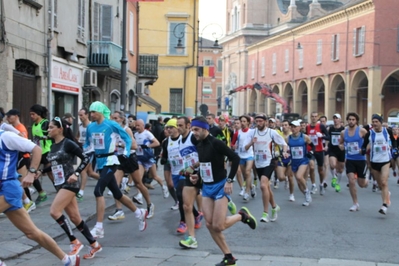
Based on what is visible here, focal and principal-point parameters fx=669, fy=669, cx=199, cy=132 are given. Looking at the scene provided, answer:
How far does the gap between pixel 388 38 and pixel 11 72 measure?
36.0m

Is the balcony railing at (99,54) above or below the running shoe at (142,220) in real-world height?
above

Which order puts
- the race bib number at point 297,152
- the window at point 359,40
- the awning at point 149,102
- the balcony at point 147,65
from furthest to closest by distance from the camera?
the window at point 359,40 < the awning at point 149,102 < the balcony at point 147,65 < the race bib number at point 297,152

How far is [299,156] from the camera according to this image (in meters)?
13.8

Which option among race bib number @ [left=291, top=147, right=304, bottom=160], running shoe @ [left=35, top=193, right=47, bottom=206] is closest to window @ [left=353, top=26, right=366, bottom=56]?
race bib number @ [left=291, top=147, right=304, bottom=160]

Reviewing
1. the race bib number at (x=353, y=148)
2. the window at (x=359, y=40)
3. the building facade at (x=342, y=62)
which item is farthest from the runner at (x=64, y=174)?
the window at (x=359, y=40)

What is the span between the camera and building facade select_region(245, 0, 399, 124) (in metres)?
46.8

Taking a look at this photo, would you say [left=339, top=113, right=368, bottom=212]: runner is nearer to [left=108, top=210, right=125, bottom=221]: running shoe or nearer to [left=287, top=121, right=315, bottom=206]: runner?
[left=287, top=121, right=315, bottom=206]: runner

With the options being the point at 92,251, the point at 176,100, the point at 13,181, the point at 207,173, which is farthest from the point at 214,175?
the point at 176,100

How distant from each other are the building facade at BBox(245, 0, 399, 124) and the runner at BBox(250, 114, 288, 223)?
36.1 meters

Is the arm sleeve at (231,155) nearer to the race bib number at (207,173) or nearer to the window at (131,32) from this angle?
the race bib number at (207,173)

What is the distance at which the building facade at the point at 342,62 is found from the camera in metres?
46.8

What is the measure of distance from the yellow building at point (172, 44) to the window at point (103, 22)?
1595 cm

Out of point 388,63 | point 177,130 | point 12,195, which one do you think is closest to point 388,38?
point 388,63

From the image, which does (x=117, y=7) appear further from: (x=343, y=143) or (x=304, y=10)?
(x=304, y=10)
